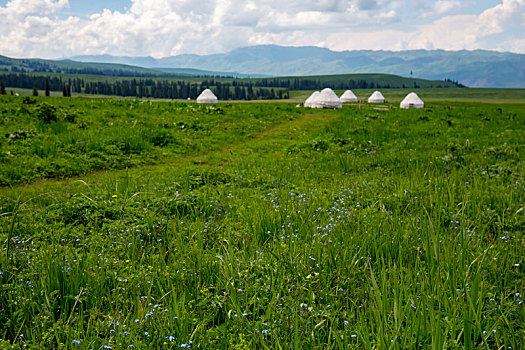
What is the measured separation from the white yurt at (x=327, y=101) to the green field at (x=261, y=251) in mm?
38648

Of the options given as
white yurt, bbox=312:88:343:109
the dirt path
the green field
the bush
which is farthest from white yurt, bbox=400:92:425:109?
the bush

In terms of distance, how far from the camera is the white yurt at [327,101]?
2028 inches

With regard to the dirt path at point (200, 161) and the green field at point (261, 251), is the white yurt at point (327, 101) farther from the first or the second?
the green field at point (261, 251)

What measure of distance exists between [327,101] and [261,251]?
1925 inches

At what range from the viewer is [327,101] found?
5184 centimetres

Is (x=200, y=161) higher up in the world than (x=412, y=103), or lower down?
lower down

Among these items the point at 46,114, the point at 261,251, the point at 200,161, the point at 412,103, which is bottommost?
the point at 261,251

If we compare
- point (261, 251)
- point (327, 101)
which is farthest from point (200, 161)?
point (327, 101)

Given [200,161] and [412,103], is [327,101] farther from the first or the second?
[200,161]

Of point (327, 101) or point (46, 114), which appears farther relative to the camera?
point (327, 101)

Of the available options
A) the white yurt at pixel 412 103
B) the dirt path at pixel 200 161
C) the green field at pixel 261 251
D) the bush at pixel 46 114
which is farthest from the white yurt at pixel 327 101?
the bush at pixel 46 114

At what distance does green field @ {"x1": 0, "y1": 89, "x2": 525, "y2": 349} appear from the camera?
3223 mm

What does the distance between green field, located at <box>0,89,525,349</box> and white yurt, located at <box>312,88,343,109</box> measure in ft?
127

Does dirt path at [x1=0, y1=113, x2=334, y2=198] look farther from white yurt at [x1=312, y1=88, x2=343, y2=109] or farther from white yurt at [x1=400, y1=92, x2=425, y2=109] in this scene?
white yurt at [x1=400, y1=92, x2=425, y2=109]
